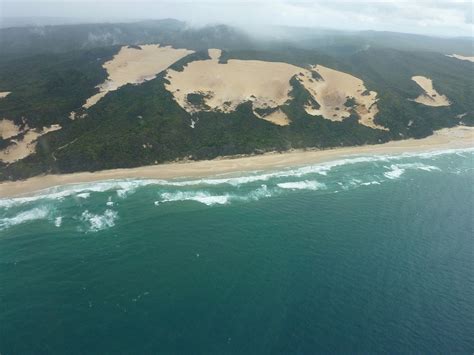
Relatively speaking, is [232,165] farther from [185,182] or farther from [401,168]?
[401,168]

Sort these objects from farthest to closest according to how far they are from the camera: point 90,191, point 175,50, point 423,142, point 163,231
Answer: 1. point 175,50
2. point 423,142
3. point 90,191
4. point 163,231

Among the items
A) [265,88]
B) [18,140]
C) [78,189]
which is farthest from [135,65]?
[78,189]

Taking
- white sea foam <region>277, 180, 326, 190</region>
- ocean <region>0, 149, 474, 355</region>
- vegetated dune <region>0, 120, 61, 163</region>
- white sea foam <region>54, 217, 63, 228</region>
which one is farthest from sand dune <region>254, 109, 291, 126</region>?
white sea foam <region>54, 217, 63, 228</region>

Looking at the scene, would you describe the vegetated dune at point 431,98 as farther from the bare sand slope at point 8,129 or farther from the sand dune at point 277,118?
the bare sand slope at point 8,129

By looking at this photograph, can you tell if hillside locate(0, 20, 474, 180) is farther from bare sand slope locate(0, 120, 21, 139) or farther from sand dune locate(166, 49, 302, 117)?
sand dune locate(166, 49, 302, 117)

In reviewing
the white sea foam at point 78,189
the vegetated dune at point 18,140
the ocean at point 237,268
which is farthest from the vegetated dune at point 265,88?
the ocean at point 237,268

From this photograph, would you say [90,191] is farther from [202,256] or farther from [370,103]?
[370,103]

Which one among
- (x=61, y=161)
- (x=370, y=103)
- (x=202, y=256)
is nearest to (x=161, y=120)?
(x=61, y=161)
